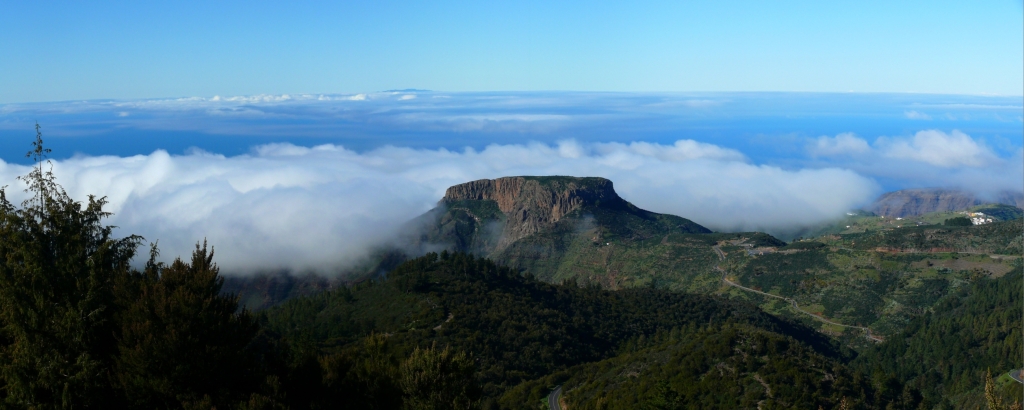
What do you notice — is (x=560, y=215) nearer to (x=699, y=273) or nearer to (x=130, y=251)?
(x=699, y=273)

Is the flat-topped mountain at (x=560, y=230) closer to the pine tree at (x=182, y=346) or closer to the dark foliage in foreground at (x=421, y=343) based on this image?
the dark foliage in foreground at (x=421, y=343)

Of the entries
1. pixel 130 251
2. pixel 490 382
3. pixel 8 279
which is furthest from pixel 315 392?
pixel 490 382

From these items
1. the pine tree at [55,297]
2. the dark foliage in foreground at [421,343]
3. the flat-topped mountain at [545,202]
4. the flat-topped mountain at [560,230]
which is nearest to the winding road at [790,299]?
the flat-topped mountain at [560,230]

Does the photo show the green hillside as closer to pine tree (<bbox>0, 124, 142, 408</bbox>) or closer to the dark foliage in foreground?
the dark foliage in foreground

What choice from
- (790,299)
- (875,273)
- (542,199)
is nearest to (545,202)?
(542,199)

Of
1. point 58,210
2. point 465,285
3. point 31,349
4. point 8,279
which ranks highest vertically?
point 58,210
